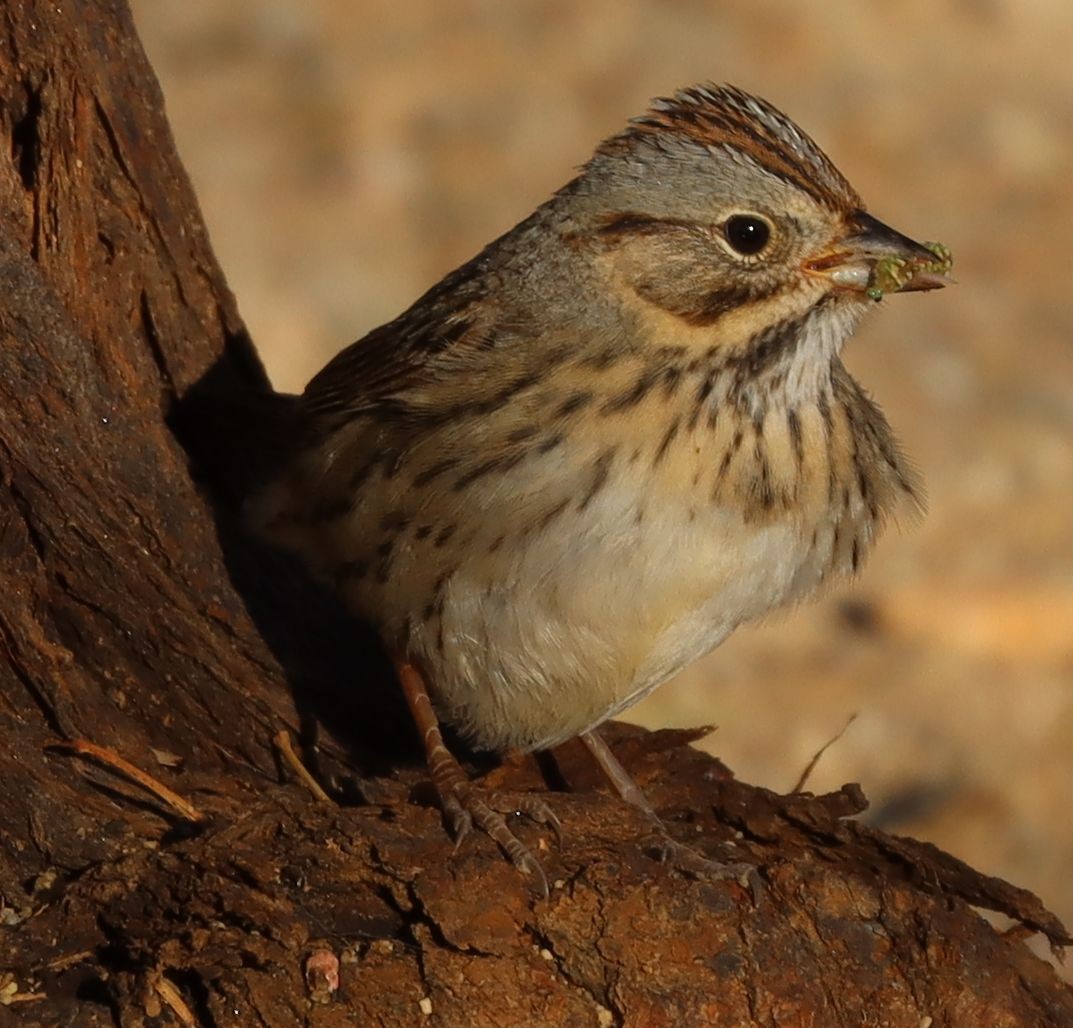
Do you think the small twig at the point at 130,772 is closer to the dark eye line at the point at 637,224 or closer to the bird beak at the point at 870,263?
the dark eye line at the point at 637,224

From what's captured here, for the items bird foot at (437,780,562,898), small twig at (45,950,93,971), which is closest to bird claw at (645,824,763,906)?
bird foot at (437,780,562,898)

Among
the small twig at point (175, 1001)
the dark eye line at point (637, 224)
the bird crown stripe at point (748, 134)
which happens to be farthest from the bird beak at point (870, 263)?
the small twig at point (175, 1001)

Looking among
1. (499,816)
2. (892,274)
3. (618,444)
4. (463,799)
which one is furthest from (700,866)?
(892,274)

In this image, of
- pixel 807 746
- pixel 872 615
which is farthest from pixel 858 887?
pixel 872 615

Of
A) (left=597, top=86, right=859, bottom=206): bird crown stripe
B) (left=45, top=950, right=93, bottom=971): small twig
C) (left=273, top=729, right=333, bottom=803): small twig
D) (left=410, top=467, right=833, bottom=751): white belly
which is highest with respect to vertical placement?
(left=597, top=86, right=859, bottom=206): bird crown stripe

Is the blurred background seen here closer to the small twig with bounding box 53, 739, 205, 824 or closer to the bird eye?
the bird eye

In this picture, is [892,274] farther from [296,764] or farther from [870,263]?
[296,764]
